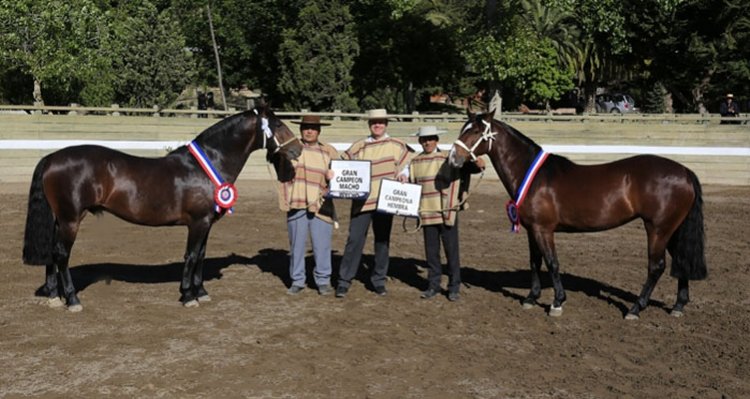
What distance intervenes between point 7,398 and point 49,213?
265cm

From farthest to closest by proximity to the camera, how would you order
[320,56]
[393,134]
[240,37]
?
[240,37] → [320,56] → [393,134]

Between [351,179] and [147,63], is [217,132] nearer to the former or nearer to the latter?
[351,179]

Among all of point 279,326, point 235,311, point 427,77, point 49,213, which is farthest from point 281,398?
point 427,77

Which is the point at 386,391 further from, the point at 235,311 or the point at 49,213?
the point at 49,213

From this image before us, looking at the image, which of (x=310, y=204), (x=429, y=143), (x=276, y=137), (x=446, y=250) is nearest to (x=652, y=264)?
(x=446, y=250)

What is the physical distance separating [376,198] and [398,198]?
402 mm

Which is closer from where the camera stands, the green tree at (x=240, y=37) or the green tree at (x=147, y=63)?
the green tree at (x=147, y=63)

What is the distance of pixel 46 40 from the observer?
89.4 ft

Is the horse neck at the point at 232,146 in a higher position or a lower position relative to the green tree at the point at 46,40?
lower

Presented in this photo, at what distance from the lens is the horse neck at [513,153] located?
295 inches

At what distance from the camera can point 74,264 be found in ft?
30.8

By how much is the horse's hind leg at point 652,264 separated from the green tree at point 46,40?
24.4 metres

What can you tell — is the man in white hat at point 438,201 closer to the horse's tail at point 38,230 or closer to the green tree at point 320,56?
the horse's tail at point 38,230

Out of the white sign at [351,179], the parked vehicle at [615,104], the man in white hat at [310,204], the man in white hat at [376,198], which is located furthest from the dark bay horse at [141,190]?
the parked vehicle at [615,104]
